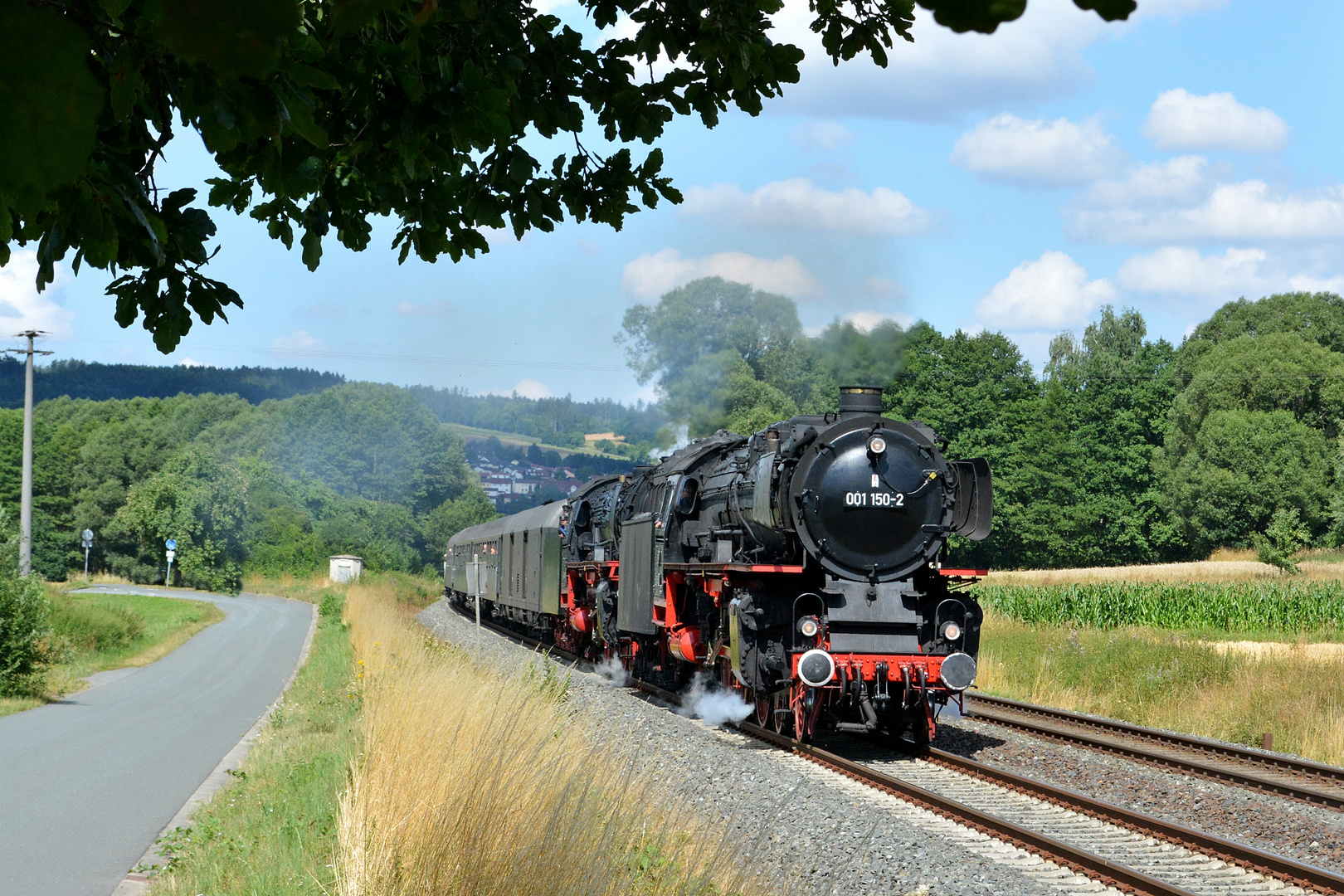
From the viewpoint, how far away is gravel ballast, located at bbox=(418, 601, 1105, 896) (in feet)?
23.3

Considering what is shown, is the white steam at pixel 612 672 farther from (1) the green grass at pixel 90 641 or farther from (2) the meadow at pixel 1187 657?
(1) the green grass at pixel 90 641

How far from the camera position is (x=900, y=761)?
39.5 ft

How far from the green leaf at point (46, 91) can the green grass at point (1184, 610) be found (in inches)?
1140

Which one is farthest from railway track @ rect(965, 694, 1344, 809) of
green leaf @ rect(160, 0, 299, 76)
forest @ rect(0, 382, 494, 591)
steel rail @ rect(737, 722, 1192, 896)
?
forest @ rect(0, 382, 494, 591)

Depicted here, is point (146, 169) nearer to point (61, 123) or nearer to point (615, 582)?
point (61, 123)

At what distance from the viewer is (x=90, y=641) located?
933 inches

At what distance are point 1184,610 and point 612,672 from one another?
54.3 ft

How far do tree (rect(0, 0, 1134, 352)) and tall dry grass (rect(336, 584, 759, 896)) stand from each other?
8.14 feet

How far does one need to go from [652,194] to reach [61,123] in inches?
174

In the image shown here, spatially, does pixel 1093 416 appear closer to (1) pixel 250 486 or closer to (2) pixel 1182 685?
(1) pixel 250 486

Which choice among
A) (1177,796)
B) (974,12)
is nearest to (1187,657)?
(1177,796)

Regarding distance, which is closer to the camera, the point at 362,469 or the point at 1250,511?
the point at 1250,511

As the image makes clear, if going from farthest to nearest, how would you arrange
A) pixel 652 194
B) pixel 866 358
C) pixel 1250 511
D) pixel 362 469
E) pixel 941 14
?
pixel 362 469, pixel 1250 511, pixel 866 358, pixel 652 194, pixel 941 14

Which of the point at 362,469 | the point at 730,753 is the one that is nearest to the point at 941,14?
the point at 730,753
